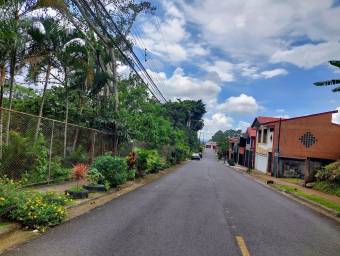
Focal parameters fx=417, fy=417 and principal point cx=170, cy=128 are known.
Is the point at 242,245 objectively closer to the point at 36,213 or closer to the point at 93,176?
the point at 36,213

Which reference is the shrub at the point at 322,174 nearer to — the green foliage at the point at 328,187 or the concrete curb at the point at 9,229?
the green foliage at the point at 328,187

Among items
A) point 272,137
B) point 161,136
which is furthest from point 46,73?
point 272,137

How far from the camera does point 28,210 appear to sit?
8.21 metres

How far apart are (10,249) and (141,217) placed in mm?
4158

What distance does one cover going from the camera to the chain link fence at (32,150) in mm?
12383

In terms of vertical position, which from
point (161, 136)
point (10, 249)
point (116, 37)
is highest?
point (116, 37)

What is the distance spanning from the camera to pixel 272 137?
4988 centimetres

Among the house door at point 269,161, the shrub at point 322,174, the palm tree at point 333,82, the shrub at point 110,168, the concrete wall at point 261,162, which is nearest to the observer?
the palm tree at point 333,82

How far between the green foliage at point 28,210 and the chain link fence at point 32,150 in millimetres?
2605

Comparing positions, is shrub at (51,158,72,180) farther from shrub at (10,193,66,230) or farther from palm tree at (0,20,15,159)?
shrub at (10,193,66,230)

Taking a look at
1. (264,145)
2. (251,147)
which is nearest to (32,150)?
(264,145)

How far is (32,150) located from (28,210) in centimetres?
564

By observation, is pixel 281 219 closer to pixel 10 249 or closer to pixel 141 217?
pixel 141 217

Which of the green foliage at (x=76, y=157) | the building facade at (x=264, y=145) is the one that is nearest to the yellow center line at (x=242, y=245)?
the green foliage at (x=76, y=157)
